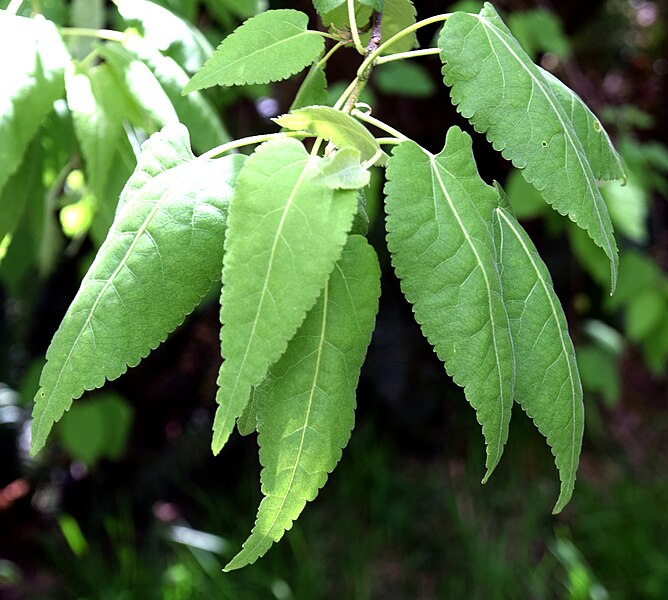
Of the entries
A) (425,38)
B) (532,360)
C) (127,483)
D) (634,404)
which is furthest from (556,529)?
(532,360)

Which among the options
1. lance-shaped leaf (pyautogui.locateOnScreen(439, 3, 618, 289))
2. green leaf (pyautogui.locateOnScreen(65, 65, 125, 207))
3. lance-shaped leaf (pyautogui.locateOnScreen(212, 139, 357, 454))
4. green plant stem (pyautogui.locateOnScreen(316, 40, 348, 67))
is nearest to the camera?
lance-shaped leaf (pyautogui.locateOnScreen(212, 139, 357, 454))

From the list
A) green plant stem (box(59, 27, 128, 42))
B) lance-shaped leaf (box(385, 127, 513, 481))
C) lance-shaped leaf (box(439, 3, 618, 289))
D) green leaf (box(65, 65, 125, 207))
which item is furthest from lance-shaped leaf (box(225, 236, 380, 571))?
green plant stem (box(59, 27, 128, 42))

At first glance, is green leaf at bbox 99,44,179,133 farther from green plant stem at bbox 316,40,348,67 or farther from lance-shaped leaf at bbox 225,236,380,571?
lance-shaped leaf at bbox 225,236,380,571

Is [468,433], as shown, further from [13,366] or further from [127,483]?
[13,366]

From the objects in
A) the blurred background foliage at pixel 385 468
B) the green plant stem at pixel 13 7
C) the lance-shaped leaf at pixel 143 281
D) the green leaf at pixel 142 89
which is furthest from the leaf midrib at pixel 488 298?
the blurred background foliage at pixel 385 468

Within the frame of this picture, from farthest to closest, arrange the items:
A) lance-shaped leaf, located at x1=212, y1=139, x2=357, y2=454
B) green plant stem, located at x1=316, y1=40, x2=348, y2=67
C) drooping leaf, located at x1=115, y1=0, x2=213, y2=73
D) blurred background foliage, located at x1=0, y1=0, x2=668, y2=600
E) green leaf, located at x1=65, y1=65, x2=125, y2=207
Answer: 1. blurred background foliage, located at x1=0, y1=0, x2=668, y2=600
2. drooping leaf, located at x1=115, y1=0, x2=213, y2=73
3. green leaf, located at x1=65, y1=65, x2=125, y2=207
4. green plant stem, located at x1=316, y1=40, x2=348, y2=67
5. lance-shaped leaf, located at x1=212, y1=139, x2=357, y2=454

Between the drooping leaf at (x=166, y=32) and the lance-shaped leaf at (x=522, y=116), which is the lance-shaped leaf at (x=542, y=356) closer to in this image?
the lance-shaped leaf at (x=522, y=116)
